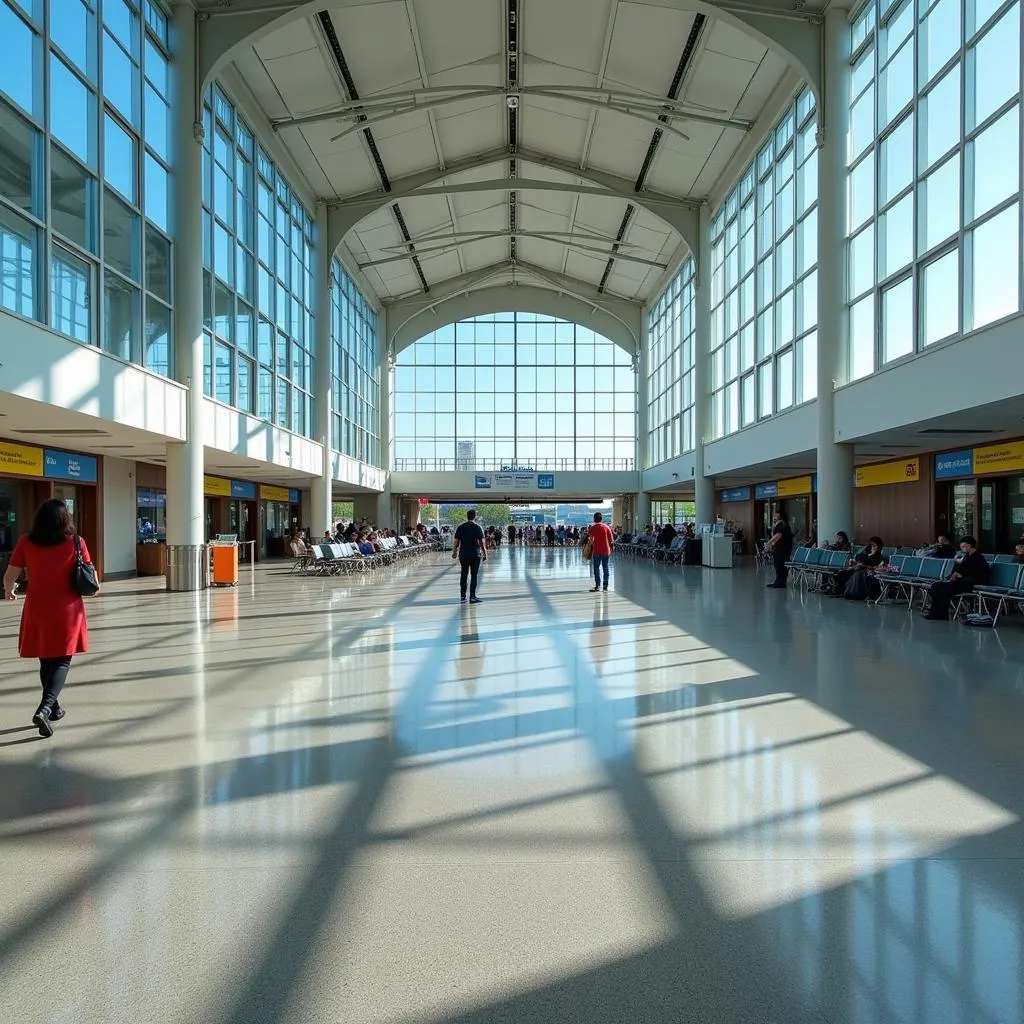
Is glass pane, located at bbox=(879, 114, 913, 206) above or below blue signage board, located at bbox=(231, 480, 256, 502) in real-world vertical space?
above

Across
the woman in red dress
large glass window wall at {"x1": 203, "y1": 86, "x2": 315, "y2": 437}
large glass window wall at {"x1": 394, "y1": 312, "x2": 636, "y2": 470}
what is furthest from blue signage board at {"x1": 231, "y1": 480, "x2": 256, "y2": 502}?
the woman in red dress

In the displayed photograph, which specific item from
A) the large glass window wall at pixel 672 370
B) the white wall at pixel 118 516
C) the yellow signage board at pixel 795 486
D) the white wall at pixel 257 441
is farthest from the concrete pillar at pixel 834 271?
the white wall at pixel 118 516

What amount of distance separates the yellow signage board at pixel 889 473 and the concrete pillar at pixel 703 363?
7599 mm

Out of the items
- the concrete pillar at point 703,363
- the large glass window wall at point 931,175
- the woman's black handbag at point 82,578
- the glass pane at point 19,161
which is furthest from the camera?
the concrete pillar at point 703,363

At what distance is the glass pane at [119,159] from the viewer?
1513cm

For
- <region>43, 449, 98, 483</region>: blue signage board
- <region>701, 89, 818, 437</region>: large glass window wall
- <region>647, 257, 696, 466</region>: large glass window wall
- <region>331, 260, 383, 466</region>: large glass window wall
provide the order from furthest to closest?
<region>647, 257, 696, 466</region>: large glass window wall
<region>331, 260, 383, 466</region>: large glass window wall
<region>701, 89, 818, 437</region>: large glass window wall
<region>43, 449, 98, 483</region>: blue signage board

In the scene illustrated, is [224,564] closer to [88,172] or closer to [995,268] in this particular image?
[88,172]

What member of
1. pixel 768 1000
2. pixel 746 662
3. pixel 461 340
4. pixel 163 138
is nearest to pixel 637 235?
pixel 461 340

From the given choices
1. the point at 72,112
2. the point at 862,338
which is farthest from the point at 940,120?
the point at 72,112

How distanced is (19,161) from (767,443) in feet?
60.0

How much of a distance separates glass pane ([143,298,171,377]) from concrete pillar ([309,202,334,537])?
12534 millimetres

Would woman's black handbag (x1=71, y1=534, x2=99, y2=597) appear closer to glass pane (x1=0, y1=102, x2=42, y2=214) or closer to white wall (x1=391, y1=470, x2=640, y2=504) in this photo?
glass pane (x1=0, y1=102, x2=42, y2=214)

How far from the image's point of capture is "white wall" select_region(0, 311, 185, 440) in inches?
457

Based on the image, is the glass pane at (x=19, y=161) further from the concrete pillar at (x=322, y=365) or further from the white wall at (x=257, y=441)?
the concrete pillar at (x=322, y=365)
